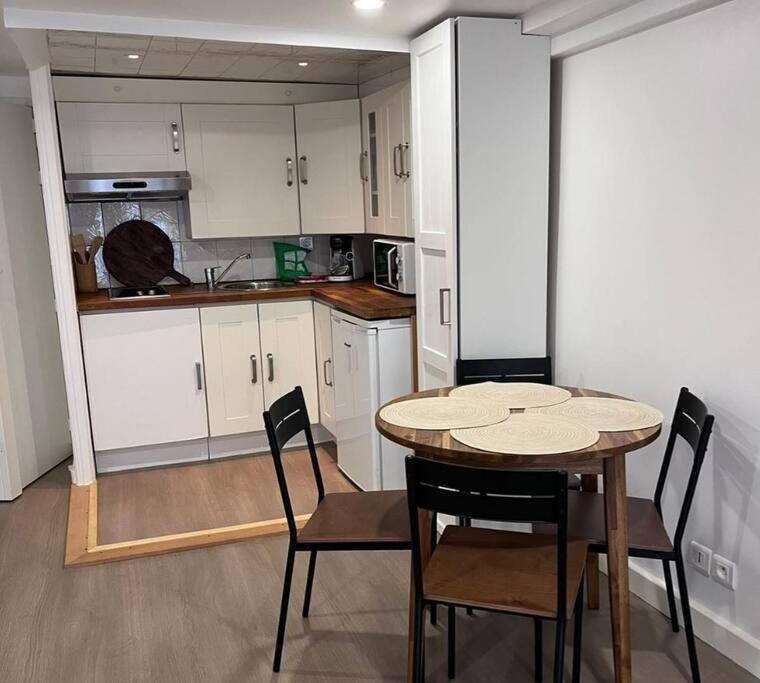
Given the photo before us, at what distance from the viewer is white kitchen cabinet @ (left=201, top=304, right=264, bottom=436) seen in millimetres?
3992

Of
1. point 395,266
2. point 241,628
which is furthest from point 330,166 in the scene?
point 241,628

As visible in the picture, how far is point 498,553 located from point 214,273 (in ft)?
10.2

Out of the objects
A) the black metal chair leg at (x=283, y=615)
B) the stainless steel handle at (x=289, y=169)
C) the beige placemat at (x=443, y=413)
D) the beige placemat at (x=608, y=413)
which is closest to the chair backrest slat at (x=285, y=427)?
the black metal chair leg at (x=283, y=615)

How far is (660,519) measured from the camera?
85.6 inches

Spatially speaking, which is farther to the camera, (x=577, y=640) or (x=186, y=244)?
(x=186, y=244)

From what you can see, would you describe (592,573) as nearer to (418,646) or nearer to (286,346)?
(418,646)

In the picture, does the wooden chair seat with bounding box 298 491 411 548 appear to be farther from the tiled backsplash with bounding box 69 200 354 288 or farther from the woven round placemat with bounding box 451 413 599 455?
the tiled backsplash with bounding box 69 200 354 288

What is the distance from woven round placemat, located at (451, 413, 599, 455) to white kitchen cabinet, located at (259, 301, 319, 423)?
221 cm

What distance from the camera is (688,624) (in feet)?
6.69

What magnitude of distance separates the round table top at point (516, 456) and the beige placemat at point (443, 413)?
6 centimetres

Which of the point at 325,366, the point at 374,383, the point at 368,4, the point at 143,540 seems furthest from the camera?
the point at 325,366

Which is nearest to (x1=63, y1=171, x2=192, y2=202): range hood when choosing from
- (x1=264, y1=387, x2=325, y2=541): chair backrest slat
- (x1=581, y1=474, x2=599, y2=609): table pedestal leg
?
(x1=264, y1=387, x2=325, y2=541): chair backrest slat

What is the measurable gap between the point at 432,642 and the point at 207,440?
2203 millimetres

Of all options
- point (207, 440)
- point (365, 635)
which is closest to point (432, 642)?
point (365, 635)
